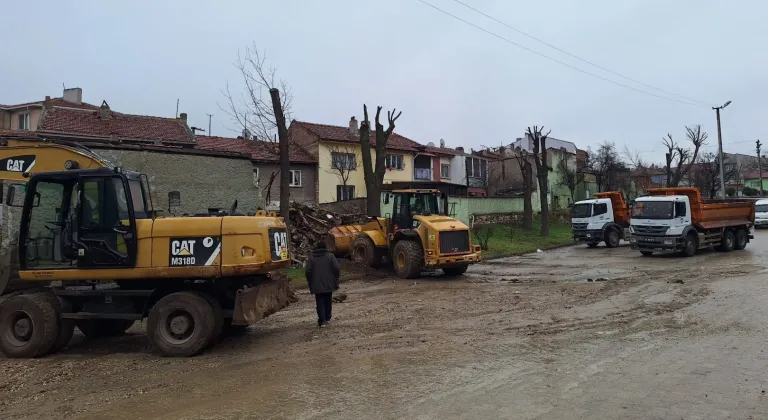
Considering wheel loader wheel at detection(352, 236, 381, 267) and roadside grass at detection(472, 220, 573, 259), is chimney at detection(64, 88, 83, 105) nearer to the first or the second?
roadside grass at detection(472, 220, 573, 259)

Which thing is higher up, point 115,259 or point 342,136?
Answer: point 342,136

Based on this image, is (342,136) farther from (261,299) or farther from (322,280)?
(261,299)

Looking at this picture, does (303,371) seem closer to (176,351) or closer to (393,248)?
(176,351)

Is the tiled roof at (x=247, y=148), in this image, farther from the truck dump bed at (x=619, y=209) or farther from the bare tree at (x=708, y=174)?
the bare tree at (x=708, y=174)

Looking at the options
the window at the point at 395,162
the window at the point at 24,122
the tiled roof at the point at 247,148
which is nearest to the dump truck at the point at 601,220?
the window at the point at 395,162

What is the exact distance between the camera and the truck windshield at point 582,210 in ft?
97.0

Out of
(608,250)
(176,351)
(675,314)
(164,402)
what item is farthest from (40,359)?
(608,250)

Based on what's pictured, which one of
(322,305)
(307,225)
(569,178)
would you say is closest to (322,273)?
(322,305)

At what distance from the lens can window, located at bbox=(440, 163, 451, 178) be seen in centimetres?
4907

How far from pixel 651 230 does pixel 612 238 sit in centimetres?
664

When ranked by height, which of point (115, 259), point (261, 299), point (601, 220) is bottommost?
point (261, 299)

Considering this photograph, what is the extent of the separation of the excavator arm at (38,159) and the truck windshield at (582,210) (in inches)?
1016

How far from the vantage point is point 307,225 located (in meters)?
22.0

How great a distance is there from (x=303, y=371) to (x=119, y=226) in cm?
351
